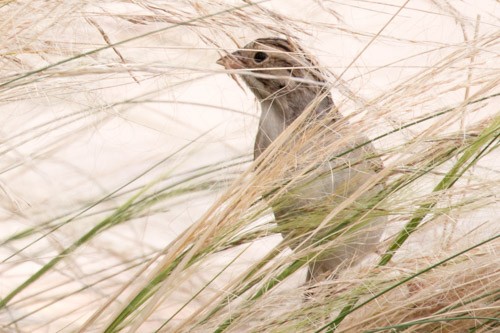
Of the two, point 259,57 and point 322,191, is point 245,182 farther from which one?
point 259,57

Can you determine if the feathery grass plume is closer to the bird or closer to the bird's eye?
the bird

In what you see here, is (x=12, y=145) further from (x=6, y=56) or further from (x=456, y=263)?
(x=456, y=263)

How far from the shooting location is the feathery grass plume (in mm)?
1058

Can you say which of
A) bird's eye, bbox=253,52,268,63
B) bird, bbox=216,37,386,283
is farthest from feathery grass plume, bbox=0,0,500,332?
bird's eye, bbox=253,52,268,63

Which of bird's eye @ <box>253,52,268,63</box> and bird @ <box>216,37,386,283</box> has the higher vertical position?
bird's eye @ <box>253,52,268,63</box>

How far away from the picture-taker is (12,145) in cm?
130

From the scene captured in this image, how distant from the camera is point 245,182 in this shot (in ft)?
3.52

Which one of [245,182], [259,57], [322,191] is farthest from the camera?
[259,57]

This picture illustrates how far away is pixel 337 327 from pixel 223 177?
289 millimetres

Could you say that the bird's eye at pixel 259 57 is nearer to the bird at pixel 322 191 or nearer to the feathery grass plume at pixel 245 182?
the bird at pixel 322 191

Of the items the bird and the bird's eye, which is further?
the bird's eye

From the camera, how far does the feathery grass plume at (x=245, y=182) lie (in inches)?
41.6

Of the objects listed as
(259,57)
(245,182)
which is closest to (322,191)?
(245,182)

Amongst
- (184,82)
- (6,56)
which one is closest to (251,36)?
(184,82)
